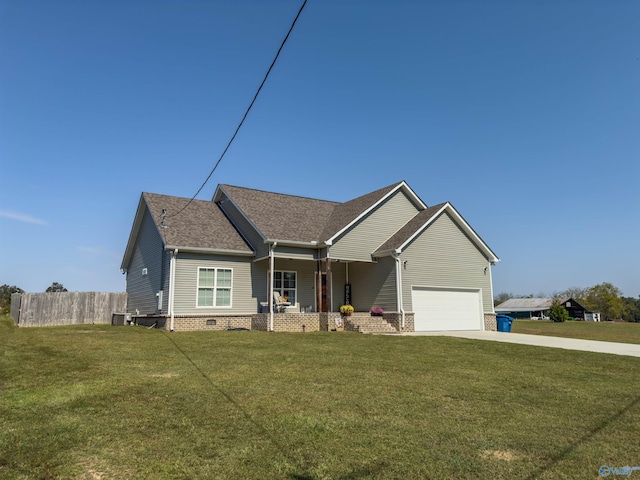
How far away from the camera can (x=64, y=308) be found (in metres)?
22.1

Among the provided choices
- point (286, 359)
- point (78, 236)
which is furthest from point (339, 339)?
point (78, 236)

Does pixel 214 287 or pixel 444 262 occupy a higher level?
pixel 444 262

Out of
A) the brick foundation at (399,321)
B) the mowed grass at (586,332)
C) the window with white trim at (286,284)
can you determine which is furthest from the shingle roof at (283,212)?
the mowed grass at (586,332)

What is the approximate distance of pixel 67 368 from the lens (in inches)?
306

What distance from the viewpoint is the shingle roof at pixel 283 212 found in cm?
1941

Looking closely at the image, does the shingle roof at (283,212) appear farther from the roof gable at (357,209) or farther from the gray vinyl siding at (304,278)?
the gray vinyl siding at (304,278)

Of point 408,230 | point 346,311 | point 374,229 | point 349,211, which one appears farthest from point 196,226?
point 408,230

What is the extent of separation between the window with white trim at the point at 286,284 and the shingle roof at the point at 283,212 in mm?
2164

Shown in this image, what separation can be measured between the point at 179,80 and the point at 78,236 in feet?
52.1

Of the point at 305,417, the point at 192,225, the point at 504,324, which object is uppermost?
the point at 192,225

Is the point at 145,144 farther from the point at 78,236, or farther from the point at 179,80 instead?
the point at 78,236


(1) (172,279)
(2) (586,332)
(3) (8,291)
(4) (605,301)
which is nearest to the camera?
(1) (172,279)

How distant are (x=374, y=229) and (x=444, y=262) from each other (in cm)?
387

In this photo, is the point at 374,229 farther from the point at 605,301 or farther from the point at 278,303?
the point at 605,301
